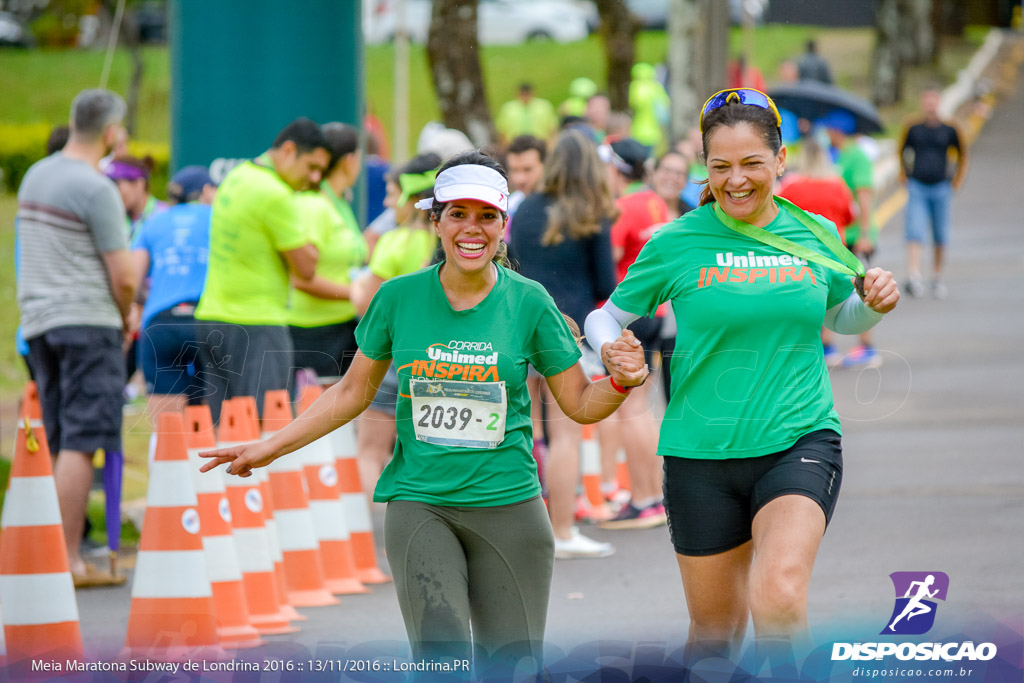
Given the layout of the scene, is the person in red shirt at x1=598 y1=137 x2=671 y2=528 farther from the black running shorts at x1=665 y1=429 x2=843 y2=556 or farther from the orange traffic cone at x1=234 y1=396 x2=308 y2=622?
the black running shorts at x1=665 y1=429 x2=843 y2=556

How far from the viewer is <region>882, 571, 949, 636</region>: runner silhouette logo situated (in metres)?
4.61

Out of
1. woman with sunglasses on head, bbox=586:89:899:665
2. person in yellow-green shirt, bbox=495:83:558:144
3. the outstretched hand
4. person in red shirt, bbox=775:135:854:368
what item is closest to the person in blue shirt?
woman with sunglasses on head, bbox=586:89:899:665

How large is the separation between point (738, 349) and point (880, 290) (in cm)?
45

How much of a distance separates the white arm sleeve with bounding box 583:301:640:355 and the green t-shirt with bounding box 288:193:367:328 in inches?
148

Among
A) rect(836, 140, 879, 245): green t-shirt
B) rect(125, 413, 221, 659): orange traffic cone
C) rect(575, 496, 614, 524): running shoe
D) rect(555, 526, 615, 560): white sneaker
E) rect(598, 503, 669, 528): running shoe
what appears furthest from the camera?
rect(836, 140, 879, 245): green t-shirt

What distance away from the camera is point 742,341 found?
4188mm

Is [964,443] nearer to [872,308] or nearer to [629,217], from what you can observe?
[629,217]

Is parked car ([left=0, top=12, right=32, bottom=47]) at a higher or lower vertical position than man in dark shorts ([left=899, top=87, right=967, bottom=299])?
higher

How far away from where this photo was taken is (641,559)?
296 inches

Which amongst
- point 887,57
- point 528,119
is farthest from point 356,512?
point 887,57

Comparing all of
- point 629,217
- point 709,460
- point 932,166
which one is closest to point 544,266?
point 629,217

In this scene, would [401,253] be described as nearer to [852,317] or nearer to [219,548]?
[219,548]

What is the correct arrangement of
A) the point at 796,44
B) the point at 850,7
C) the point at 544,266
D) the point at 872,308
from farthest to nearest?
1. the point at 796,44
2. the point at 544,266
3. the point at 850,7
4. the point at 872,308

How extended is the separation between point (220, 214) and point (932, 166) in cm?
1145
